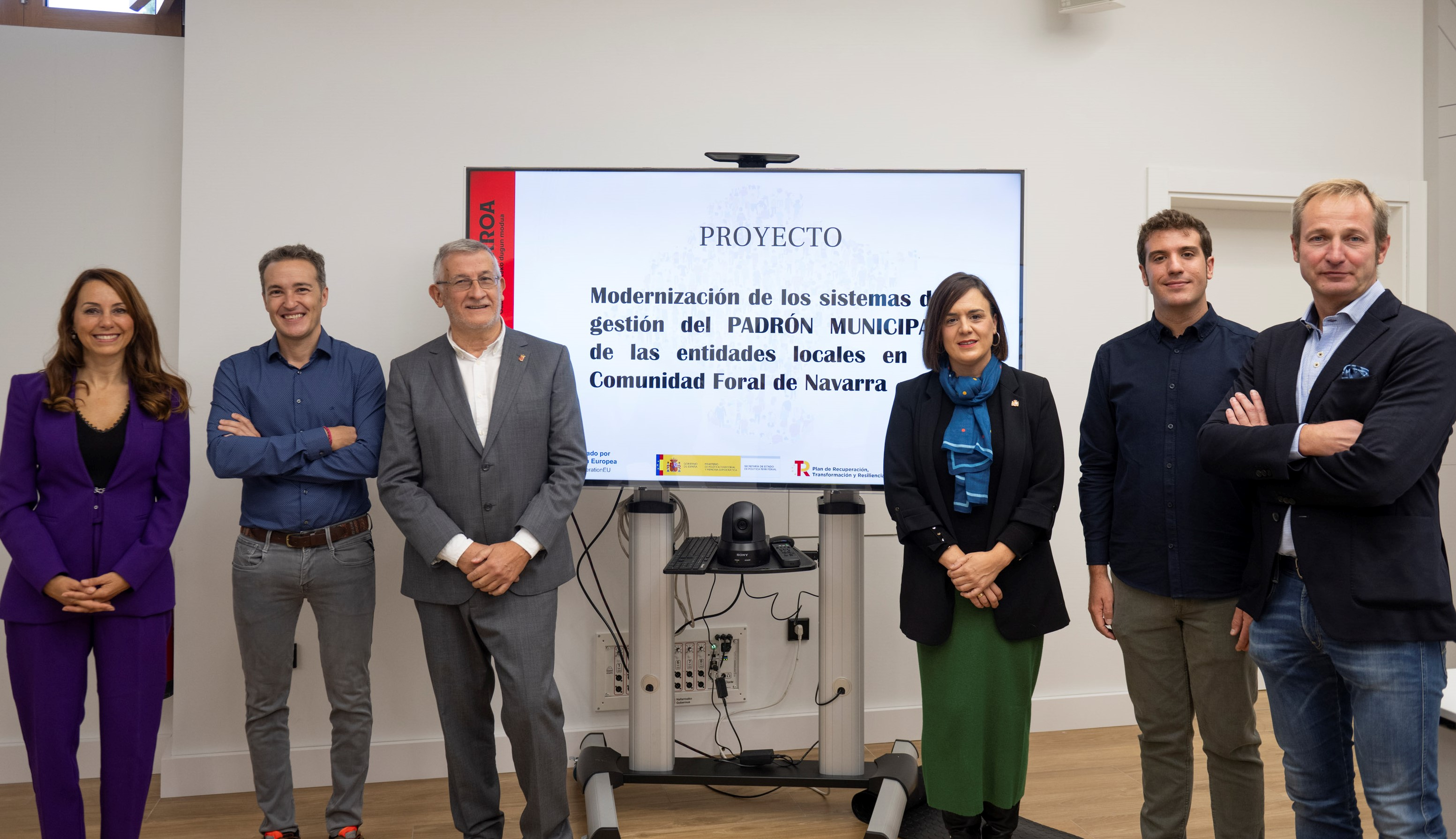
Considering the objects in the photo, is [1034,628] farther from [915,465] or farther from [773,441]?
[773,441]

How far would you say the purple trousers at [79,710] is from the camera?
2152 millimetres

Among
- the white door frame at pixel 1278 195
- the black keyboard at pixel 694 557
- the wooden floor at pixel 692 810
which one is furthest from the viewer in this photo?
the white door frame at pixel 1278 195

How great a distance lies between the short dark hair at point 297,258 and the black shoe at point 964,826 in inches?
85.7

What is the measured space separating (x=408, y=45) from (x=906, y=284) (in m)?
1.89

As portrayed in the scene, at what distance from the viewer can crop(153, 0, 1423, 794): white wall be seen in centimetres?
303

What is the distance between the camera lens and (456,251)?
238cm

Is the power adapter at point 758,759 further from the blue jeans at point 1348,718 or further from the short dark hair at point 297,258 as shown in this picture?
the short dark hair at point 297,258

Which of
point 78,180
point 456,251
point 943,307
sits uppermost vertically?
point 78,180

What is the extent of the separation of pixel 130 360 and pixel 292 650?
2.85ft

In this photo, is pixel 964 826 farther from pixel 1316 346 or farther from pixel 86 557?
pixel 86 557

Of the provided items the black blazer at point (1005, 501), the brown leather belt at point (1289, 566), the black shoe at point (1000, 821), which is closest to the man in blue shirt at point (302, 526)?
the black blazer at point (1005, 501)

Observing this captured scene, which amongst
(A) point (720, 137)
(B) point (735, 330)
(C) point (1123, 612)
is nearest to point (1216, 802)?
(C) point (1123, 612)

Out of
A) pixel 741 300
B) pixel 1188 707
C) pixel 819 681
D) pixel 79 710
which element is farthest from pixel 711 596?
pixel 79 710

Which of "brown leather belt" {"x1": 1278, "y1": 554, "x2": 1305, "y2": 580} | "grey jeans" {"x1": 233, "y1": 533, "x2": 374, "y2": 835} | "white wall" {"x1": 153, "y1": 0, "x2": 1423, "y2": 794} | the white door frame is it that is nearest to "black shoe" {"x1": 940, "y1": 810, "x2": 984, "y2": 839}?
"brown leather belt" {"x1": 1278, "y1": 554, "x2": 1305, "y2": 580}
